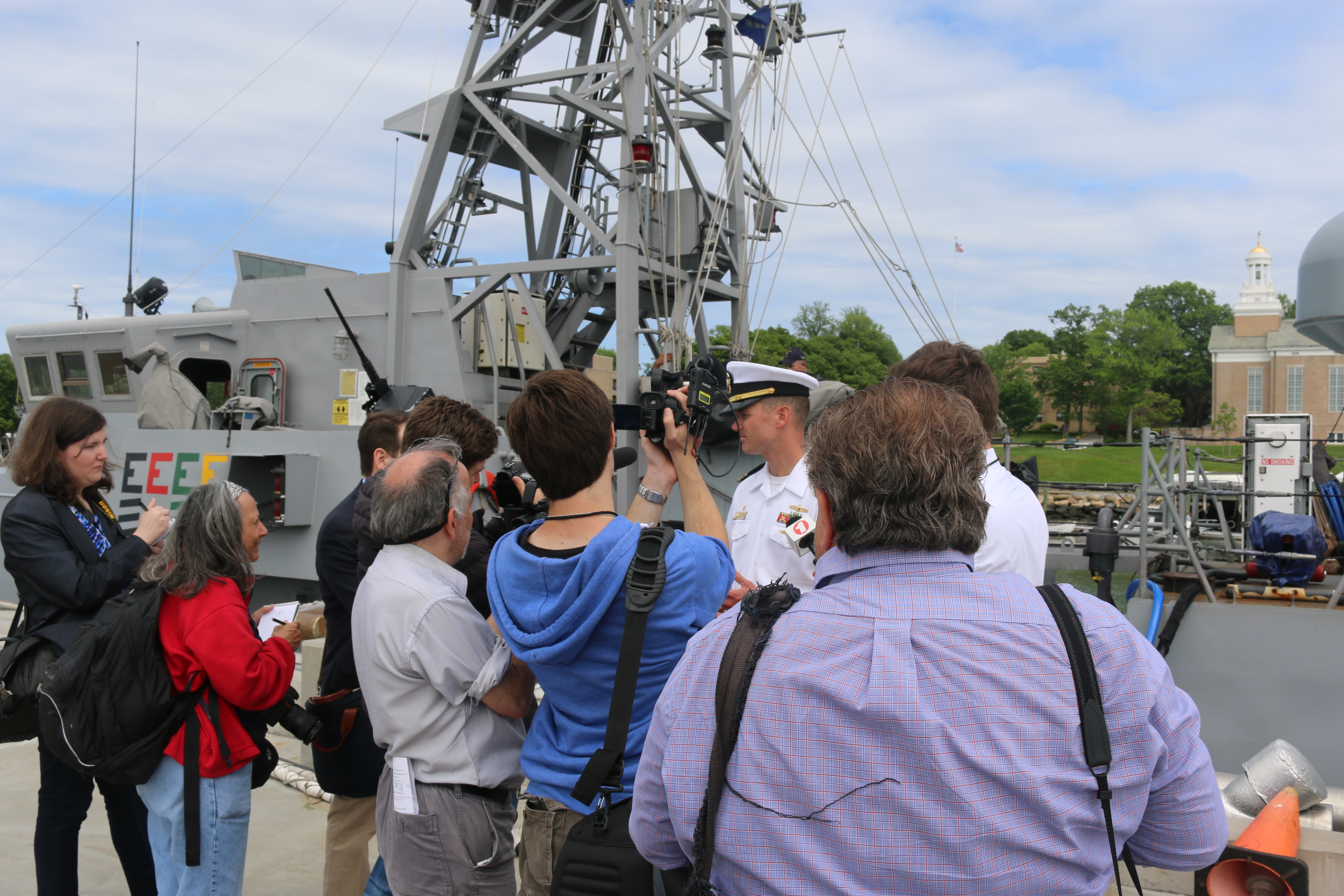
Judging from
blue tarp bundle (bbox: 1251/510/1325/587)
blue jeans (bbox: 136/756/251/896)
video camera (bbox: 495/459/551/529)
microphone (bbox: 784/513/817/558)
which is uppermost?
video camera (bbox: 495/459/551/529)

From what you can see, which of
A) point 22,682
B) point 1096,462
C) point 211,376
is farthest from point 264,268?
point 1096,462

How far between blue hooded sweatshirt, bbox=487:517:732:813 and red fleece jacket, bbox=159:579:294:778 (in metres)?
0.90

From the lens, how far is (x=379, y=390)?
25.2ft

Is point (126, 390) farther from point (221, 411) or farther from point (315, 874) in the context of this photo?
point (315, 874)

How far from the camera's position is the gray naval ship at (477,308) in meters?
8.06

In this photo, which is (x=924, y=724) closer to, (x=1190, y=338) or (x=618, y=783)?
(x=618, y=783)

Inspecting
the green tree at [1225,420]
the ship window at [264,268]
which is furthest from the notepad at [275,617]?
the green tree at [1225,420]

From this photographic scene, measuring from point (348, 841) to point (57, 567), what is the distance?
1.19 m

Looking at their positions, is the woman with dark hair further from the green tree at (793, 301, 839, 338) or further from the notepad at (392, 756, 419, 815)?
the green tree at (793, 301, 839, 338)

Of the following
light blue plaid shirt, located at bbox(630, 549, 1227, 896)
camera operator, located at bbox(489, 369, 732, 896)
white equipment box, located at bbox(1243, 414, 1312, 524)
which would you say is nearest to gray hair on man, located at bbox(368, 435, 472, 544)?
camera operator, located at bbox(489, 369, 732, 896)

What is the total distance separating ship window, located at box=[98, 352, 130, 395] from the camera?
9867mm

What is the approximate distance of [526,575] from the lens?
1.86 metres

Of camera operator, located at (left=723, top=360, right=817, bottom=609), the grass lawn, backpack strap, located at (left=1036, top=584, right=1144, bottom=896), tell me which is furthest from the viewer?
the grass lawn

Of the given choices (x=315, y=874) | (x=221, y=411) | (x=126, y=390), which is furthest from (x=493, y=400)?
(x=315, y=874)
